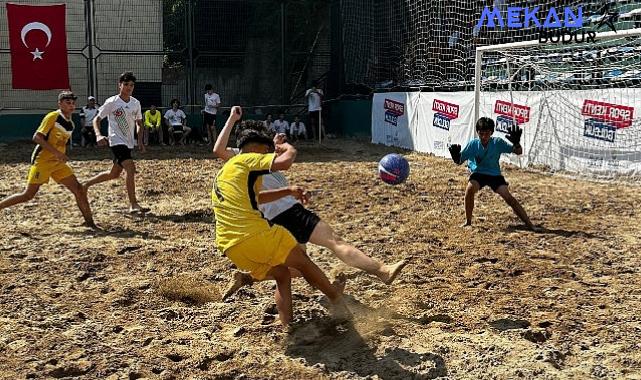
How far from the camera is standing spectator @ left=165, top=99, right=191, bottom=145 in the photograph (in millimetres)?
19672

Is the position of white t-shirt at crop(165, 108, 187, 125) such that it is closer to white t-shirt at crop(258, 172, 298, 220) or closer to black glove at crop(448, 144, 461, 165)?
black glove at crop(448, 144, 461, 165)

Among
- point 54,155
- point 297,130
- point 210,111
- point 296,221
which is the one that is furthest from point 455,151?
point 297,130

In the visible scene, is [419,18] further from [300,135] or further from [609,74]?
[609,74]

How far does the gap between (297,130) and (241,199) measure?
16.8 m

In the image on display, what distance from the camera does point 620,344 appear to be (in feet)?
14.9

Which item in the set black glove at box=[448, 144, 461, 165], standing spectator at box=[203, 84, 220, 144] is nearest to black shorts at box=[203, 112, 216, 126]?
standing spectator at box=[203, 84, 220, 144]

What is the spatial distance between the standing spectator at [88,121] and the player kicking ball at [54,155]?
1105cm

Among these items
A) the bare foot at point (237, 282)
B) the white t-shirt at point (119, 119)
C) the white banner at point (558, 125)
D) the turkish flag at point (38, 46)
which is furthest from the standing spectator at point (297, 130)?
the bare foot at point (237, 282)

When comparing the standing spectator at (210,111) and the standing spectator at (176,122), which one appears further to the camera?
the standing spectator at (176,122)

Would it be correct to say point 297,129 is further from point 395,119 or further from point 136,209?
point 136,209

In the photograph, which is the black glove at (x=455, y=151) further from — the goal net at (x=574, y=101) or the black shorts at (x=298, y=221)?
the goal net at (x=574, y=101)

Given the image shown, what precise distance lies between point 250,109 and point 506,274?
16.8 metres

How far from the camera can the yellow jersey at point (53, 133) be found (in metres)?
8.19

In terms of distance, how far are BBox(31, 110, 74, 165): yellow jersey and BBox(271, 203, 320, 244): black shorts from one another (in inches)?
162
